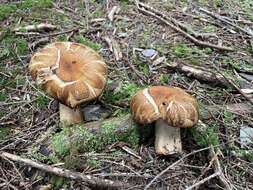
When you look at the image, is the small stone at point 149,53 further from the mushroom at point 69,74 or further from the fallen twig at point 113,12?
the mushroom at point 69,74

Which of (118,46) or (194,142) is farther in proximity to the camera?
(118,46)

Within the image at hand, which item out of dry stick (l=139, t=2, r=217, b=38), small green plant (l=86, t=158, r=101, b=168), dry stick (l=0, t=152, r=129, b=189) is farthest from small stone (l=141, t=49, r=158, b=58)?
dry stick (l=0, t=152, r=129, b=189)

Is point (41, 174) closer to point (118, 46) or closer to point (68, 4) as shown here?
point (118, 46)


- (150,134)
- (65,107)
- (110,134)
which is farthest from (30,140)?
(150,134)

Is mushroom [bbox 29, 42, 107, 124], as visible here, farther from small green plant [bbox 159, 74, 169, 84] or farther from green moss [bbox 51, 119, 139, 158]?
small green plant [bbox 159, 74, 169, 84]

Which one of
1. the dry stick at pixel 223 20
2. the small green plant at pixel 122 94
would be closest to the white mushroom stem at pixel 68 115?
the small green plant at pixel 122 94

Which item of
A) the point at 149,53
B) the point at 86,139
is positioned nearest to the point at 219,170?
the point at 86,139
